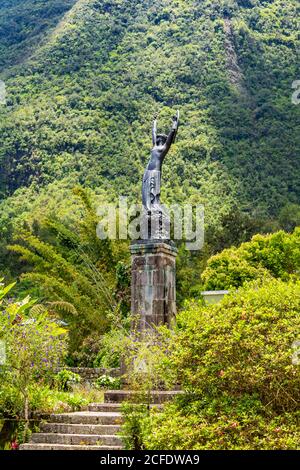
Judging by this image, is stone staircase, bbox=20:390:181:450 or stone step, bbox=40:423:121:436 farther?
stone step, bbox=40:423:121:436

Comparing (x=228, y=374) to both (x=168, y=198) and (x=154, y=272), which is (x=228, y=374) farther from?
(x=168, y=198)

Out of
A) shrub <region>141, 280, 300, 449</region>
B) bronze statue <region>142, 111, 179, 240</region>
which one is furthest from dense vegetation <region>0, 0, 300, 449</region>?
bronze statue <region>142, 111, 179, 240</region>

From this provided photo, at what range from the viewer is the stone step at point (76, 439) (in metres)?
9.74

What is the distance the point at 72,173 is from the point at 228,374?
4536 cm

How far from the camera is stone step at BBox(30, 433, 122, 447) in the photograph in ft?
32.0

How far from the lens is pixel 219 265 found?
2734 cm

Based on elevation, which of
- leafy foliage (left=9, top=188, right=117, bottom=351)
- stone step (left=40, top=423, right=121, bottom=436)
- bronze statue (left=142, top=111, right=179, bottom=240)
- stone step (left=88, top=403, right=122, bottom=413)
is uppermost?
→ leafy foliage (left=9, top=188, right=117, bottom=351)

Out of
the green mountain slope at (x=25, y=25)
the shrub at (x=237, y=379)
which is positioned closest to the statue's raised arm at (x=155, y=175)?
the shrub at (x=237, y=379)

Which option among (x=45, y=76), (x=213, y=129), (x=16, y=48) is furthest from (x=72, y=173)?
(x=16, y=48)

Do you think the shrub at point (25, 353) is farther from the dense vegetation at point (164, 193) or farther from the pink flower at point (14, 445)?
the pink flower at point (14, 445)

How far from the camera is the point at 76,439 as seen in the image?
32.7 feet

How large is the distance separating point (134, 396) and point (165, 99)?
5624cm

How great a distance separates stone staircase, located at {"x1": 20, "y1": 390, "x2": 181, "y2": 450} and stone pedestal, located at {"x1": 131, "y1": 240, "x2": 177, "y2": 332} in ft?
7.85

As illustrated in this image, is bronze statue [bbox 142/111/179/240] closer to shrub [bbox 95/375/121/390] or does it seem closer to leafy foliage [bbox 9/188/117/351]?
shrub [bbox 95/375/121/390]
